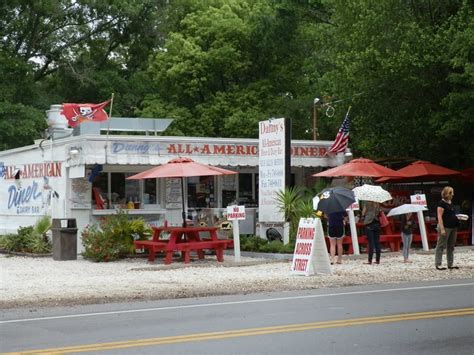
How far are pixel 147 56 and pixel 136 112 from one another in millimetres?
5785

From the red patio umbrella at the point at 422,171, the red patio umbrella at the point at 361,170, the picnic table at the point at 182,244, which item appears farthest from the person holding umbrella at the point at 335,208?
the red patio umbrella at the point at 422,171

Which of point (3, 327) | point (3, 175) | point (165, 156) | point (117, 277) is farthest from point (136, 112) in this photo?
point (3, 327)

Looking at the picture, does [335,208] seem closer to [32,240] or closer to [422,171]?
[422,171]

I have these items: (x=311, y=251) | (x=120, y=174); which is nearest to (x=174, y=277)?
(x=311, y=251)

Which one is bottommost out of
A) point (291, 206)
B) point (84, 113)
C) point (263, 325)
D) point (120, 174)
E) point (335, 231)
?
point (263, 325)

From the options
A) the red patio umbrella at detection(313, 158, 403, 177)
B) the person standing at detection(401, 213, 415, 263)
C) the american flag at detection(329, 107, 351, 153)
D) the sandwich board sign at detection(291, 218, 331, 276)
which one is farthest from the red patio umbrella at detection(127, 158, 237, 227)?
the american flag at detection(329, 107, 351, 153)

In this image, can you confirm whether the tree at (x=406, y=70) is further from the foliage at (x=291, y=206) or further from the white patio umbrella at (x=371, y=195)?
the foliage at (x=291, y=206)

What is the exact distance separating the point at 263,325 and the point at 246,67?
1299 inches

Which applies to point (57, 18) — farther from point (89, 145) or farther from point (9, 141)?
point (89, 145)

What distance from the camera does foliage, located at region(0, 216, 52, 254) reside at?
24.8m

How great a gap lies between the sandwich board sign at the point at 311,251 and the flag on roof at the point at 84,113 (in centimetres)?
995

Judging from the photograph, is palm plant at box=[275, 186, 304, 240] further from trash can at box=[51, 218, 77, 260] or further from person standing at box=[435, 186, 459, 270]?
trash can at box=[51, 218, 77, 260]

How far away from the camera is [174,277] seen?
18156 millimetres

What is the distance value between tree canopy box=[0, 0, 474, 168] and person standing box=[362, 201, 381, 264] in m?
7.68
